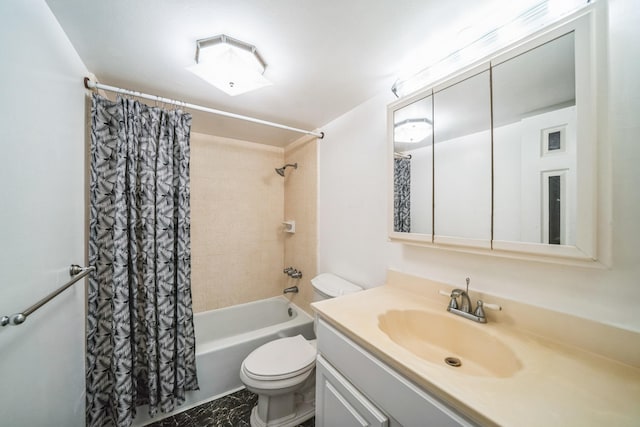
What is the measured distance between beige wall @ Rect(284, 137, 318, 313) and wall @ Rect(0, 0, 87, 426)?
156 centimetres

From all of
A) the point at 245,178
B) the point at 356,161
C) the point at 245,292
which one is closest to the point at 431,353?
the point at 356,161

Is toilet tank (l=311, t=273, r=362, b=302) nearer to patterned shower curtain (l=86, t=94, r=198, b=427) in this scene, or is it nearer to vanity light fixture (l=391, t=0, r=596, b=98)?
patterned shower curtain (l=86, t=94, r=198, b=427)

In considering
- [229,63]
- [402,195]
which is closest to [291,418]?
[402,195]

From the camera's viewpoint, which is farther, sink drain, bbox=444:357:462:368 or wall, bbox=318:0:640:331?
sink drain, bbox=444:357:462:368

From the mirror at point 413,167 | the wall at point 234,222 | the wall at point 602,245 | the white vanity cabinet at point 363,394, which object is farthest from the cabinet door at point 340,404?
the wall at point 234,222

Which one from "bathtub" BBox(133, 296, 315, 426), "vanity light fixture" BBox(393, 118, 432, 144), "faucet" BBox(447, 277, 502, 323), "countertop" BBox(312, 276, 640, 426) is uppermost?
"vanity light fixture" BBox(393, 118, 432, 144)

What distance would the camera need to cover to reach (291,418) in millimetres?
1419

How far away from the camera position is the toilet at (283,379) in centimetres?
129

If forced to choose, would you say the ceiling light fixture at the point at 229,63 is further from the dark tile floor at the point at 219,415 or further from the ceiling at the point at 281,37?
the dark tile floor at the point at 219,415

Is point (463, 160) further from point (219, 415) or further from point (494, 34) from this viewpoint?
point (219, 415)

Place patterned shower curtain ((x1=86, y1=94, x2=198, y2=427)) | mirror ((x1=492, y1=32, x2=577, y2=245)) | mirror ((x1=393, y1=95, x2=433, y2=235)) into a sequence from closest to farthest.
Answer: mirror ((x1=492, y1=32, x2=577, y2=245)) → mirror ((x1=393, y1=95, x2=433, y2=235)) → patterned shower curtain ((x1=86, y1=94, x2=198, y2=427))

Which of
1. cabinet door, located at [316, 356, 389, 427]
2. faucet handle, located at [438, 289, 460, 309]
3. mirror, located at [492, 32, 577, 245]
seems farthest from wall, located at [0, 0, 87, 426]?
mirror, located at [492, 32, 577, 245]

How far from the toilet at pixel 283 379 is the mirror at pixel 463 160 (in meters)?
0.83

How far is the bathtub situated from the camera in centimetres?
158
